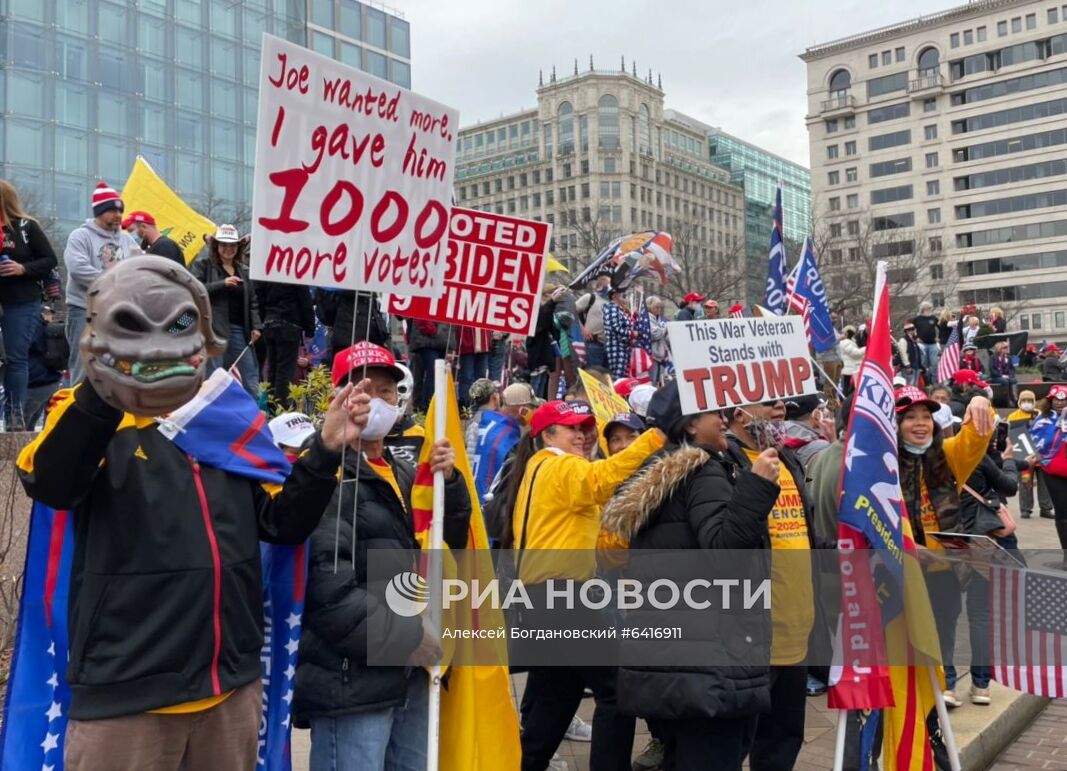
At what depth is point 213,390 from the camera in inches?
115

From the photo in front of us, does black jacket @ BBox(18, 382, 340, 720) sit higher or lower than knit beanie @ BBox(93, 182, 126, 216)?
lower

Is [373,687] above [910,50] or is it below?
below

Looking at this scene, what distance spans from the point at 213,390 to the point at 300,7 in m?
51.1

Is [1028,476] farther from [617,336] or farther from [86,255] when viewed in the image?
[86,255]

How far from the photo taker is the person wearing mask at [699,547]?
3623 mm

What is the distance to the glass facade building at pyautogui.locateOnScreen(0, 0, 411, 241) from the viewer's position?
1599 inches

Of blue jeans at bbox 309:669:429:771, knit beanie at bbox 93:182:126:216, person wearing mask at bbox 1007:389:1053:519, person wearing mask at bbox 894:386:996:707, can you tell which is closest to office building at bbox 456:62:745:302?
person wearing mask at bbox 1007:389:1053:519

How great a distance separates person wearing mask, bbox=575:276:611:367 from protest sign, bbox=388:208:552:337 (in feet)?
22.6

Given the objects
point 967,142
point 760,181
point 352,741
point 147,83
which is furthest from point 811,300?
point 760,181

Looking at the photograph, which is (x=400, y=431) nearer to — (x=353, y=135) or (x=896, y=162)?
(x=353, y=135)

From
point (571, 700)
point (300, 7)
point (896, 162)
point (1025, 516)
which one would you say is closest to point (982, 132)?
point (896, 162)

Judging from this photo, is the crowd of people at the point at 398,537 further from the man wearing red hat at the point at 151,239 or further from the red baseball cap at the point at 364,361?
the man wearing red hat at the point at 151,239

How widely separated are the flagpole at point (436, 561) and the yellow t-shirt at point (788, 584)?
1.36 m

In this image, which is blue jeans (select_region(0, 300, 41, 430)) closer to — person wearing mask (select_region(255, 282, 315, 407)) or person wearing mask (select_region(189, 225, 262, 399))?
person wearing mask (select_region(189, 225, 262, 399))
